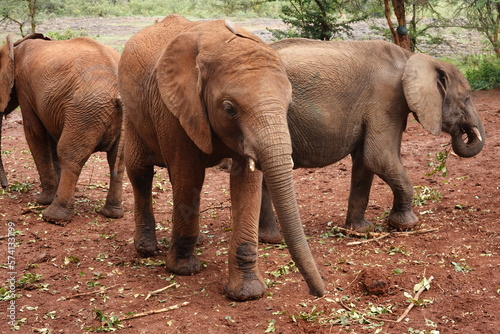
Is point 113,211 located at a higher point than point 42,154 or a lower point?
lower

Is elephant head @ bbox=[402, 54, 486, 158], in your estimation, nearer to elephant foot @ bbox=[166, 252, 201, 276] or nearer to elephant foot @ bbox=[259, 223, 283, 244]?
elephant foot @ bbox=[259, 223, 283, 244]

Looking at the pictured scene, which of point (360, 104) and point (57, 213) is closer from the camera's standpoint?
point (360, 104)

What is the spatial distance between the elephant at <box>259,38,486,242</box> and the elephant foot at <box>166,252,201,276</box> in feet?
3.89

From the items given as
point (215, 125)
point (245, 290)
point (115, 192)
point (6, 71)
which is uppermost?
point (215, 125)

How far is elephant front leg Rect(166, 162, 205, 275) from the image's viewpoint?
18.4ft

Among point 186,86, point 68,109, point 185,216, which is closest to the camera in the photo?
point 186,86

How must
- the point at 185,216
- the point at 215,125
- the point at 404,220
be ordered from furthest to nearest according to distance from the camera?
1. the point at 404,220
2. the point at 185,216
3. the point at 215,125

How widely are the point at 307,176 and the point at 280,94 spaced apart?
546cm

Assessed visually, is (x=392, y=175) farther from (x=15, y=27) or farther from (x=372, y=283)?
(x=15, y=27)

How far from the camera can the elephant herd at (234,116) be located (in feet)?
15.5

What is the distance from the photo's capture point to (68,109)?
25.4ft

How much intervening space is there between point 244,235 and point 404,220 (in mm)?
2401

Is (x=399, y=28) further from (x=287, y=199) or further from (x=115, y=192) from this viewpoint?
(x=287, y=199)

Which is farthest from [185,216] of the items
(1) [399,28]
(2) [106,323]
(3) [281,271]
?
(1) [399,28]
